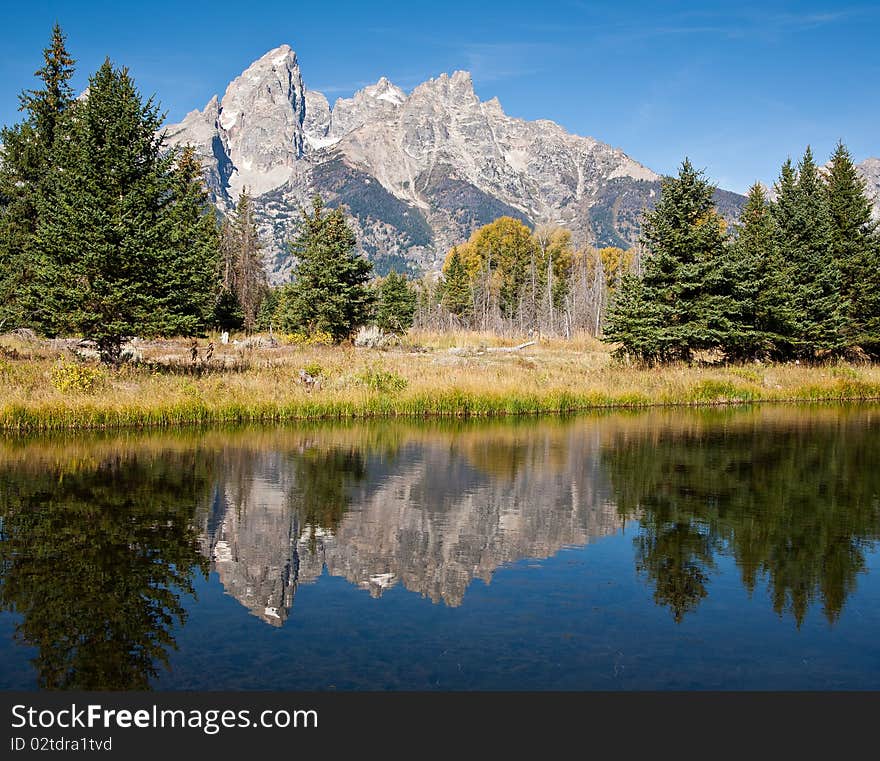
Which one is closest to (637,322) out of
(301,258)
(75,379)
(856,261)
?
(856,261)

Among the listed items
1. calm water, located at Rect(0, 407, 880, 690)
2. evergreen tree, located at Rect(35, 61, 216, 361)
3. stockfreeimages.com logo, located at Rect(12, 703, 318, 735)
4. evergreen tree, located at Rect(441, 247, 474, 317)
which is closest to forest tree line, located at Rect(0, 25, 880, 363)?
evergreen tree, located at Rect(35, 61, 216, 361)

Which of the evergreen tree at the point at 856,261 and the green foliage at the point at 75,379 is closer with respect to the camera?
the green foliage at the point at 75,379

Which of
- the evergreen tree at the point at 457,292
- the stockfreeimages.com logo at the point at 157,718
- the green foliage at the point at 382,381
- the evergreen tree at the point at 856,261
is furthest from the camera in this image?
the evergreen tree at the point at 457,292

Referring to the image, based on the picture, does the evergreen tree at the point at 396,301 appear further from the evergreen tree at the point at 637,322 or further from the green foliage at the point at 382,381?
the green foliage at the point at 382,381

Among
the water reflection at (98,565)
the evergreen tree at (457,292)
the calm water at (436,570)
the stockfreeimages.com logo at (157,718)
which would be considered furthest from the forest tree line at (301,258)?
the evergreen tree at (457,292)

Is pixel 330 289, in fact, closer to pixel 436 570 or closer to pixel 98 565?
pixel 98 565

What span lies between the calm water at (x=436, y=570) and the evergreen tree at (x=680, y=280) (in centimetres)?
1975

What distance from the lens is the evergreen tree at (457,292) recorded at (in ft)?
332

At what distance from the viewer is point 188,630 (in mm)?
8000

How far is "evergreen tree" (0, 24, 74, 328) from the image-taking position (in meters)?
36.8

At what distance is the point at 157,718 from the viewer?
618 cm

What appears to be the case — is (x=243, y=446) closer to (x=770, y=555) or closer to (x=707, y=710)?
(x=770, y=555)

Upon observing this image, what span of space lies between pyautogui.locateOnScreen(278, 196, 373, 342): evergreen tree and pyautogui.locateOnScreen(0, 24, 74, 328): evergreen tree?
13500mm

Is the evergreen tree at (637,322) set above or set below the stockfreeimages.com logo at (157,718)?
above
